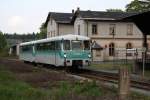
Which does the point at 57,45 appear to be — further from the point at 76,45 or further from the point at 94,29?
the point at 94,29

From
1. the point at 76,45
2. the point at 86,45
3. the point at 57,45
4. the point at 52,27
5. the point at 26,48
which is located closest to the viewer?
the point at 76,45

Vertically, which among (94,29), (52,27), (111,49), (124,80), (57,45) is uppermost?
(52,27)

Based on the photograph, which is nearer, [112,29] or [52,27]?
[112,29]

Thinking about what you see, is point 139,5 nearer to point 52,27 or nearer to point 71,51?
point 52,27

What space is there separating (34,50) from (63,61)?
1363 cm

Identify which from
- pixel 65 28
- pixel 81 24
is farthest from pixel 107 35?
pixel 65 28

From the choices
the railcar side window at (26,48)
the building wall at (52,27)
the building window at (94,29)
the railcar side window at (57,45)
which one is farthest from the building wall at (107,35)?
the railcar side window at (57,45)

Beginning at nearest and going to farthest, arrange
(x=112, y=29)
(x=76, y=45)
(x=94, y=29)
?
(x=76, y=45) → (x=94, y=29) → (x=112, y=29)

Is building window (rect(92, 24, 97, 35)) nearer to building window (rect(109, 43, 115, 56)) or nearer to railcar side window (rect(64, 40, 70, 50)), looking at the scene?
building window (rect(109, 43, 115, 56))

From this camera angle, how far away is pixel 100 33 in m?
72.3

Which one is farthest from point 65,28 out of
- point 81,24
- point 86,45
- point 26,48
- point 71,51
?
point 71,51

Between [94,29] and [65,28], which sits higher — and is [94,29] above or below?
below

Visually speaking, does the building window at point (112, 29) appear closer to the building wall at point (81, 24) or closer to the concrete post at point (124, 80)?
the building wall at point (81, 24)

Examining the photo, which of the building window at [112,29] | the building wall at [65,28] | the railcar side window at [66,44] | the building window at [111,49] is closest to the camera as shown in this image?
the railcar side window at [66,44]
